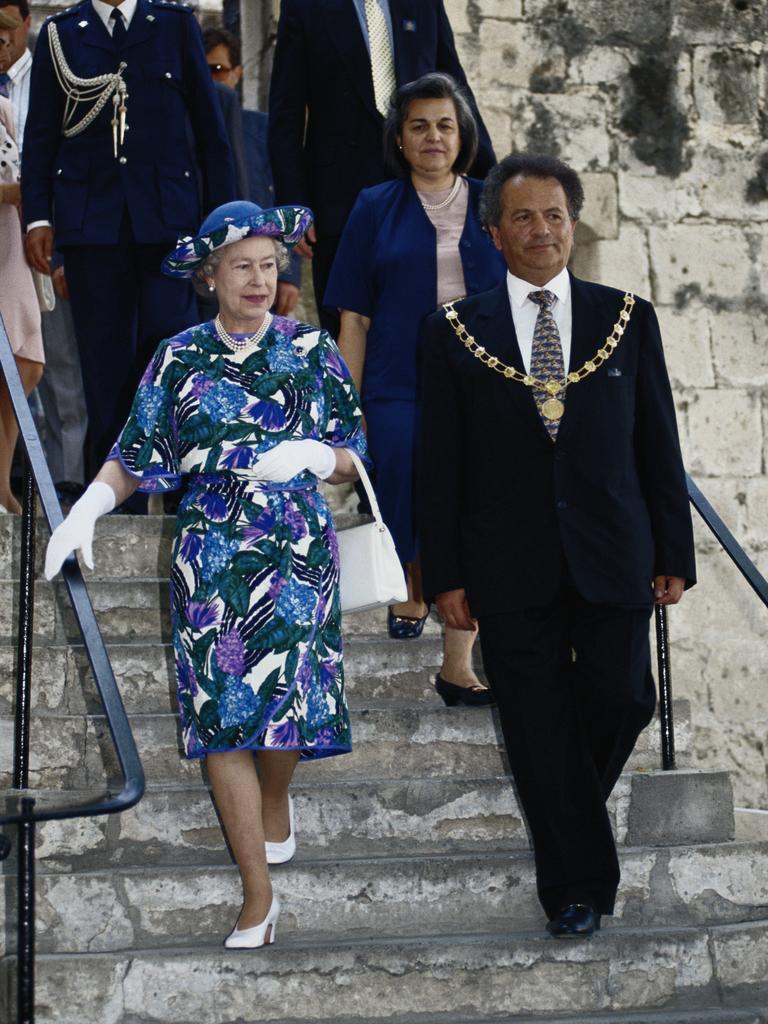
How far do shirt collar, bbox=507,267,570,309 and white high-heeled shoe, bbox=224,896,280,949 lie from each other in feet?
5.08

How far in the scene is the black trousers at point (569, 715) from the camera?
409cm

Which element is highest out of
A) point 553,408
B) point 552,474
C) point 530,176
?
point 530,176

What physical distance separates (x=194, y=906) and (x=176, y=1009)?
1.11 ft

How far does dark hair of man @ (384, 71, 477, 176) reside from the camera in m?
5.21

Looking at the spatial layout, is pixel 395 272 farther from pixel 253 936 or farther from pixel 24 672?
pixel 253 936

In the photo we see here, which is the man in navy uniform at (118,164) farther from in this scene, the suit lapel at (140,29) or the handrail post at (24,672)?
the handrail post at (24,672)

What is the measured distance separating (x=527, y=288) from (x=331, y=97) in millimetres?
1943

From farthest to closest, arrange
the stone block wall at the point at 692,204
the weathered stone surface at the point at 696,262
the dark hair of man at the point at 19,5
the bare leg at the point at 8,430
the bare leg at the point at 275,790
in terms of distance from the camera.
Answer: the weathered stone surface at the point at 696,262, the stone block wall at the point at 692,204, the dark hair of man at the point at 19,5, the bare leg at the point at 8,430, the bare leg at the point at 275,790

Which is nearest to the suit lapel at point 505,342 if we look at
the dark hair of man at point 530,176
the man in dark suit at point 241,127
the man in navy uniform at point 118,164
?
the dark hair of man at point 530,176

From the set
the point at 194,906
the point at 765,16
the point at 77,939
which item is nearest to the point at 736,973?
Answer: the point at 194,906

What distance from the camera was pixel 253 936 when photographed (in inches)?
159

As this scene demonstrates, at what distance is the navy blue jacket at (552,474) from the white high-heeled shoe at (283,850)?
27.5 inches

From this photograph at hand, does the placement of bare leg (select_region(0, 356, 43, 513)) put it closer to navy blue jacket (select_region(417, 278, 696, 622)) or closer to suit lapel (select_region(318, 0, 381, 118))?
suit lapel (select_region(318, 0, 381, 118))

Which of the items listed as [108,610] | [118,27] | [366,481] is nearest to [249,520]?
[366,481]
